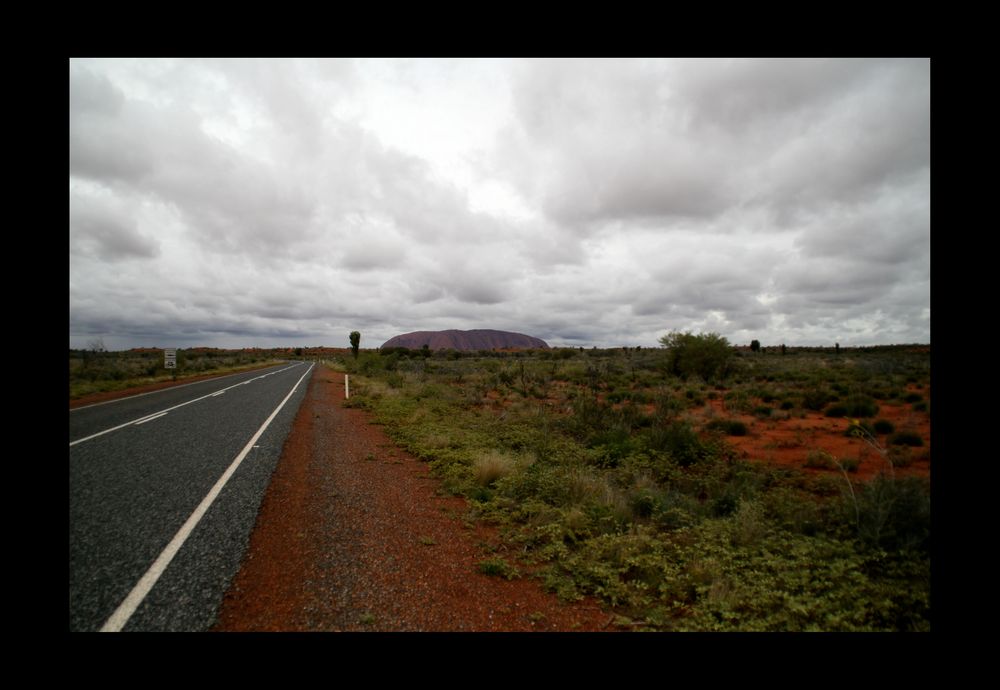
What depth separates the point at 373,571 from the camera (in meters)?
3.35

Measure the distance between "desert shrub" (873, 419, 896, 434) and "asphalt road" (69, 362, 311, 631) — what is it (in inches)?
546

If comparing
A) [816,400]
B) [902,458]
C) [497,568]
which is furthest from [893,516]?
[816,400]

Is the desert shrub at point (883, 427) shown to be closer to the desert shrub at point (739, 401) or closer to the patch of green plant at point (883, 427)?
the patch of green plant at point (883, 427)

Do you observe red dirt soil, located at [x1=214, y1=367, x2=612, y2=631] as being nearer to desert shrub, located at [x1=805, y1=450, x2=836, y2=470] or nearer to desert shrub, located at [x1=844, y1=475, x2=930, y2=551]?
desert shrub, located at [x1=844, y1=475, x2=930, y2=551]

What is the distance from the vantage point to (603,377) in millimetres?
21734

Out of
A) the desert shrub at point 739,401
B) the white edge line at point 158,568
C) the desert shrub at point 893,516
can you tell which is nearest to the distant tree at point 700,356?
the desert shrub at point 739,401

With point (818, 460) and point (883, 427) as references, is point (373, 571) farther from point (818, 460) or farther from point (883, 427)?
point (883, 427)

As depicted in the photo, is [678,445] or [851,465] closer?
[851,465]

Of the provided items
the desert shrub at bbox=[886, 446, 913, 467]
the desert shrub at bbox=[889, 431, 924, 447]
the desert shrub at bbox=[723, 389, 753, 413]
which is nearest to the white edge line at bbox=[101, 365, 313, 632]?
the desert shrub at bbox=[886, 446, 913, 467]

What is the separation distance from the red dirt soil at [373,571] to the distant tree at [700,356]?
68.5ft

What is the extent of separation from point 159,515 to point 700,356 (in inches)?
953
